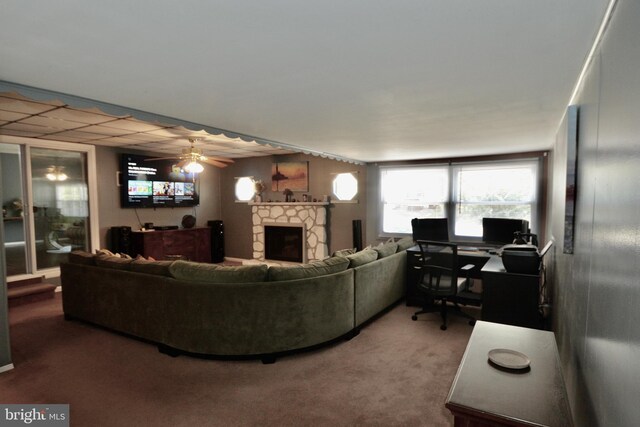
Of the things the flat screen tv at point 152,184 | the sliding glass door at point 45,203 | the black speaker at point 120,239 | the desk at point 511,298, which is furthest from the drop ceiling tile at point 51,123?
the desk at point 511,298

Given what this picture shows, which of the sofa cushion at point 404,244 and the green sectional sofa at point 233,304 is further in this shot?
the sofa cushion at point 404,244

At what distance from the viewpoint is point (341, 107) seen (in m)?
2.57

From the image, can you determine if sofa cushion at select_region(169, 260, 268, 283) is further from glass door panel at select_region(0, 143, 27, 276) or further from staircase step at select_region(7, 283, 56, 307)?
glass door panel at select_region(0, 143, 27, 276)

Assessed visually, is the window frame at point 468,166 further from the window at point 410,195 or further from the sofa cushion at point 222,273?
the sofa cushion at point 222,273

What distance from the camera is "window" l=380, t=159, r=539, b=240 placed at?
511 centimetres

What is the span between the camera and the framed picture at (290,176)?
23.4 ft

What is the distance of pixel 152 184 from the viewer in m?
6.57

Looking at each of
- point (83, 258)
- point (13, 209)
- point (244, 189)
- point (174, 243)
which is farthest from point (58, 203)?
point (244, 189)

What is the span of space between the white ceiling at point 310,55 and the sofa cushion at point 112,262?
5.94 ft

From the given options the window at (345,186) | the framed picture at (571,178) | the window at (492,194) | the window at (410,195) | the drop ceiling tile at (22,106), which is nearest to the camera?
the framed picture at (571,178)

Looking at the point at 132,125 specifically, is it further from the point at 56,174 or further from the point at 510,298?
the point at 510,298

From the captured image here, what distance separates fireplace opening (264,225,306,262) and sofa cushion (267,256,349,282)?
11.7 ft

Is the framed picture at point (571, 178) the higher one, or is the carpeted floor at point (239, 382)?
the framed picture at point (571, 178)

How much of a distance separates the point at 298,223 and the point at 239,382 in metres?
4.56
